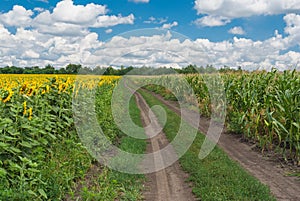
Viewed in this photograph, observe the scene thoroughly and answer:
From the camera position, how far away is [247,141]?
1124 centimetres

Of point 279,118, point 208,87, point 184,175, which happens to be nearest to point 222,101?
point 208,87

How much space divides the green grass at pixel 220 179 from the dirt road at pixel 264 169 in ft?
1.01

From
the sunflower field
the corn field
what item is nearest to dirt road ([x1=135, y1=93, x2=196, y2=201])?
the sunflower field

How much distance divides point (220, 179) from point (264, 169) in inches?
71.3

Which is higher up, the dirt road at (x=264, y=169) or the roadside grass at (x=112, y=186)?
the roadside grass at (x=112, y=186)

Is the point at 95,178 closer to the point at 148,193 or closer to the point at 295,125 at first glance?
the point at 148,193

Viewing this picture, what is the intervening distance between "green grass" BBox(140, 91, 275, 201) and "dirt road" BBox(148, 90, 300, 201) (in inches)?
12.2

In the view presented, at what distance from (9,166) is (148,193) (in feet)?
8.31

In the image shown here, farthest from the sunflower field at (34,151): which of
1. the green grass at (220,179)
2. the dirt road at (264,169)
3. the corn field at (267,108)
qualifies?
the corn field at (267,108)

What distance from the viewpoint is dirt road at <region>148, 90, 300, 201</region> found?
21.9ft

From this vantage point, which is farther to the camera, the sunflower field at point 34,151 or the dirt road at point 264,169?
the dirt road at point 264,169

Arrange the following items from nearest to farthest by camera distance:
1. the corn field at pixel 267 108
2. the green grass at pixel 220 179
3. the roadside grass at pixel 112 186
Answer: the roadside grass at pixel 112 186
the green grass at pixel 220 179
the corn field at pixel 267 108

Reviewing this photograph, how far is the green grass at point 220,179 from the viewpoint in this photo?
607 centimetres

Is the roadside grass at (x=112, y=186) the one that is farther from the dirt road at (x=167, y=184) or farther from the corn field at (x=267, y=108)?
the corn field at (x=267, y=108)
